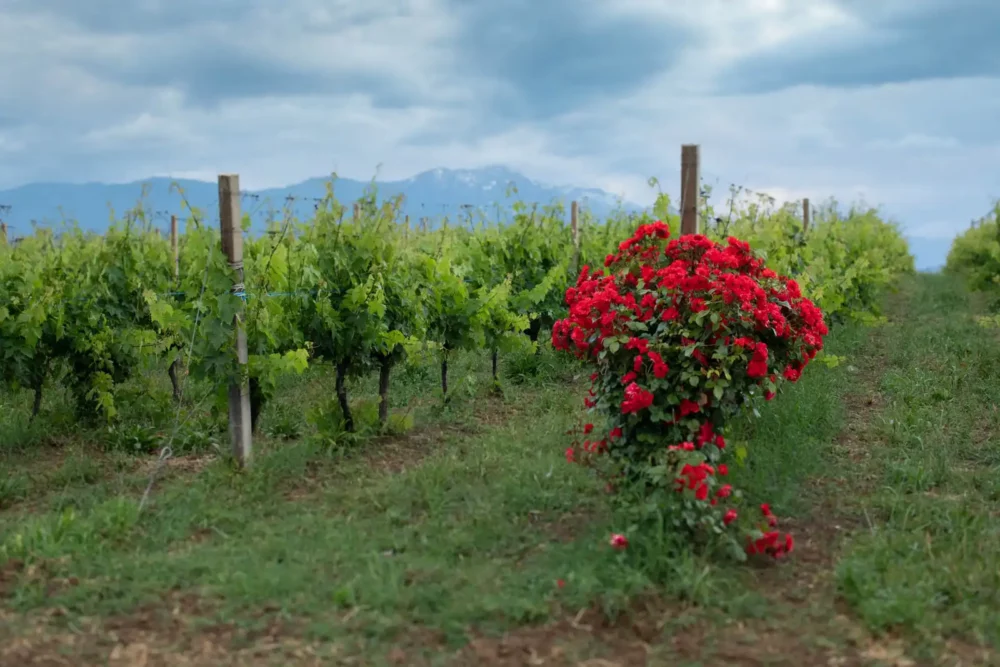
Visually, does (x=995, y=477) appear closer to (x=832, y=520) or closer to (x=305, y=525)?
(x=832, y=520)

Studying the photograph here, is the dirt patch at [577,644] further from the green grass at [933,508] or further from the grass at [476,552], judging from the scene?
the green grass at [933,508]

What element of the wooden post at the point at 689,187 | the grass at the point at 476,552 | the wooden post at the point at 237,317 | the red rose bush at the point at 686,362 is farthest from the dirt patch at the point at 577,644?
the wooden post at the point at 689,187

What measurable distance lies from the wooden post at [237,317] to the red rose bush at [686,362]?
2.23 m

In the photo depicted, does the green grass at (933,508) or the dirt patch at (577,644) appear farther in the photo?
the green grass at (933,508)

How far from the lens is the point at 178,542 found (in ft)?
16.2

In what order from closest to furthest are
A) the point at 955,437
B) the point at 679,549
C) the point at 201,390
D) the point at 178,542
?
the point at 679,549 < the point at 178,542 < the point at 955,437 < the point at 201,390

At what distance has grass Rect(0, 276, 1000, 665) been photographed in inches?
149

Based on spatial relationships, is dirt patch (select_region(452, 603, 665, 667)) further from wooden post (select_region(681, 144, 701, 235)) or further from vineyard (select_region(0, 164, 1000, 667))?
wooden post (select_region(681, 144, 701, 235))

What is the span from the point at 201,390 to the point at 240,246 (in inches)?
130

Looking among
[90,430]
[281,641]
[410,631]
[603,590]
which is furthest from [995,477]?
[90,430]

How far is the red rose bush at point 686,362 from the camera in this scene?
15.3ft

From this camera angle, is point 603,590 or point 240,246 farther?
point 240,246

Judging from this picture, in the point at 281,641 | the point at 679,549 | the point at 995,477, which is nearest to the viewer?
the point at 281,641

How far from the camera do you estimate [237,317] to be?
617 centimetres
